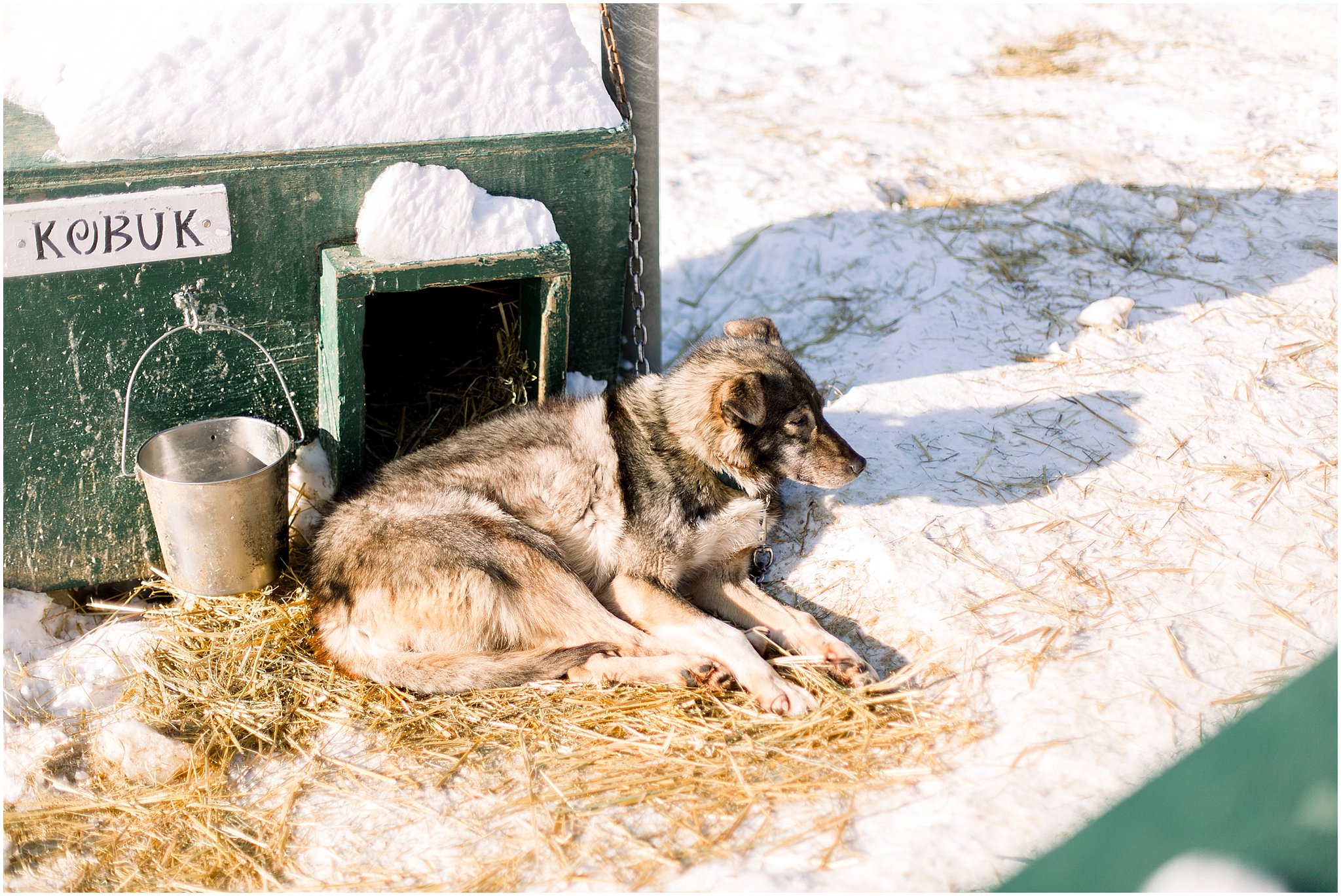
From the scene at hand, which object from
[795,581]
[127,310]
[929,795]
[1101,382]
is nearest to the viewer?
[929,795]

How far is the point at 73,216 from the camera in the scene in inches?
164

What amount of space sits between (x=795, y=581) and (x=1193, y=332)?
2.95 metres

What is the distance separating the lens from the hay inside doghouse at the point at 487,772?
3.48 m

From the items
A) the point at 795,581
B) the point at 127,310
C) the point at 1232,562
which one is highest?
the point at 127,310

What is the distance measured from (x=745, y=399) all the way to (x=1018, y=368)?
2.31 m

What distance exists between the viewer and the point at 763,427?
4605 millimetres

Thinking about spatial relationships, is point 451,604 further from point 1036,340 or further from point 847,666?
point 1036,340

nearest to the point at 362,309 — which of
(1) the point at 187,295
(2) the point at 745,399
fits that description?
(1) the point at 187,295

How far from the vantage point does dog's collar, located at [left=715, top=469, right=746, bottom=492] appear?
4750 millimetres

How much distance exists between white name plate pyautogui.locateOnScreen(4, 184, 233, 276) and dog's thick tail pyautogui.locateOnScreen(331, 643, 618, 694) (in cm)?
182

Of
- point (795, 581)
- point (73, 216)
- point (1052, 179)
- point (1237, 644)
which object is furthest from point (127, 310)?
point (1052, 179)

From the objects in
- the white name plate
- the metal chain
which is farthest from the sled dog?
the white name plate

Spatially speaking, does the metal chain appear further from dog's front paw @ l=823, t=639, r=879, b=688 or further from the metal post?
dog's front paw @ l=823, t=639, r=879, b=688

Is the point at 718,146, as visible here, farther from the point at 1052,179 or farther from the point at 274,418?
the point at 274,418
